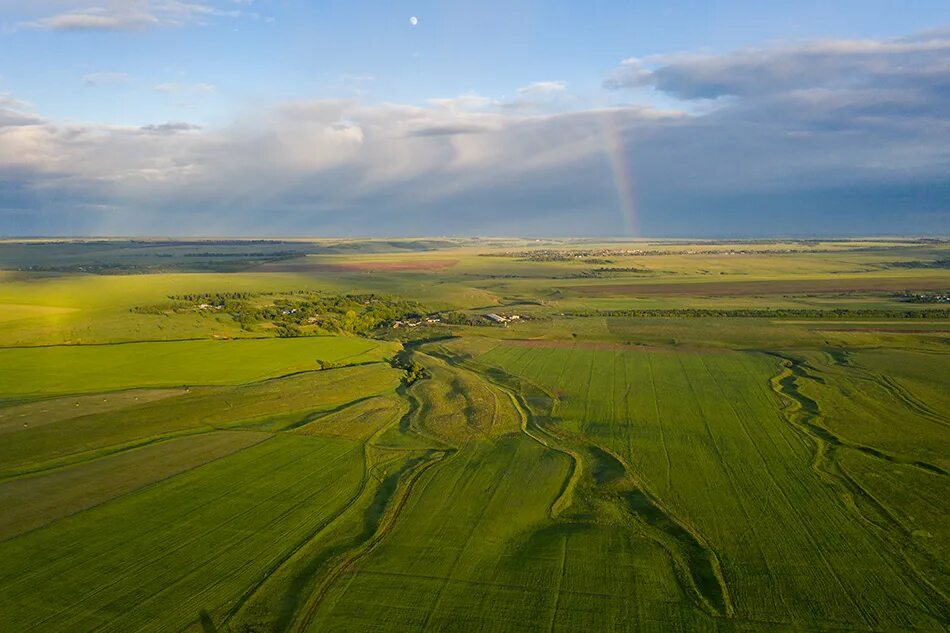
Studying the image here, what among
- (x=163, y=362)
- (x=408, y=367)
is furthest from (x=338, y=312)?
(x=408, y=367)

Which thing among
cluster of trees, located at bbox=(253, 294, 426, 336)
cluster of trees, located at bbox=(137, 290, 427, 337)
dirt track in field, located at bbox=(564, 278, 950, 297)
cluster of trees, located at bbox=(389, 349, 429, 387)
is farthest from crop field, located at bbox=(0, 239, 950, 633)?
dirt track in field, located at bbox=(564, 278, 950, 297)

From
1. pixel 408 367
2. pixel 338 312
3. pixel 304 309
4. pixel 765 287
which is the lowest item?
pixel 408 367

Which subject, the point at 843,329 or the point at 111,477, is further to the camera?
the point at 843,329

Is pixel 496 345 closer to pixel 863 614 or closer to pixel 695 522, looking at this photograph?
pixel 695 522

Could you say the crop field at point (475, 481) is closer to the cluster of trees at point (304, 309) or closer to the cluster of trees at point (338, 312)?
the cluster of trees at point (304, 309)

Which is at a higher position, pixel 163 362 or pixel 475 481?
pixel 163 362

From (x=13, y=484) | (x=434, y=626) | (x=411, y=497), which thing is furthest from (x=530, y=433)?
(x=13, y=484)

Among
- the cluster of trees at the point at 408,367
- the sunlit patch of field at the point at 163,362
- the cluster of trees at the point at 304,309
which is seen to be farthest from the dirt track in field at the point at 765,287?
the sunlit patch of field at the point at 163,362

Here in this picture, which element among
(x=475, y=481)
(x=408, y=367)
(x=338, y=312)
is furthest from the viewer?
(x=338, y=312)

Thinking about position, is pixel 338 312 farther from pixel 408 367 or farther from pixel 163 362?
pixel 408 367
